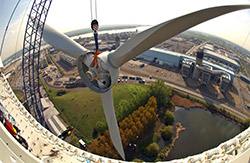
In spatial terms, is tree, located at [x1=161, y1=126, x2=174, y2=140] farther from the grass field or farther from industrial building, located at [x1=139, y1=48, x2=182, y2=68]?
industrial building, located at [x1=139, y1=48, x2=182, y2=68]

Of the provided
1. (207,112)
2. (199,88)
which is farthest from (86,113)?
(199,88)

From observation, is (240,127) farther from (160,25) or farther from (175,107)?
(160,25)

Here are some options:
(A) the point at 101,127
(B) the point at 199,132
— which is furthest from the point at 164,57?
(A) the point at 101,127

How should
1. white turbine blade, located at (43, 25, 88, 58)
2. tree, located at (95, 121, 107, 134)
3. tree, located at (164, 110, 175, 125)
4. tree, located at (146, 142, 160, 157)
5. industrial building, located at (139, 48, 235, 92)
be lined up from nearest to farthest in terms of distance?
white turbine blade, located at (43, 25, 88, 58) < tree, located at (146, 142, 160, 157) < tree, located at (95, 121, 107, 134) < tree, located at (164, 110, 175, 125) < industrial building, located at (139, 48, 235, 92)

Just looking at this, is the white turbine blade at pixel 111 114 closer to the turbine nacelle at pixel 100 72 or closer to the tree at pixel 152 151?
the turbine nacelle at pixel 100 72

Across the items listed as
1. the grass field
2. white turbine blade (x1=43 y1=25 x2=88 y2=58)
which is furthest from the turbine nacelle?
the grass field

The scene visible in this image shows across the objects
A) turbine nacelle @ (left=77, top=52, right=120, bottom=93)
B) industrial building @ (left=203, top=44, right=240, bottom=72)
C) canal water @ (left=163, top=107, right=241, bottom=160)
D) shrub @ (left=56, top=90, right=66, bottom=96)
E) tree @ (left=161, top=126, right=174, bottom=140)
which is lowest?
canal water @ (left=163, top=107, right=241, bottom=160)

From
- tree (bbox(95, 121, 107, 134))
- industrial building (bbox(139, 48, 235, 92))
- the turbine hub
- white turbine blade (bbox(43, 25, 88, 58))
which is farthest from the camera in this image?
industrial building (bbox(139, 48, 235, 92))
